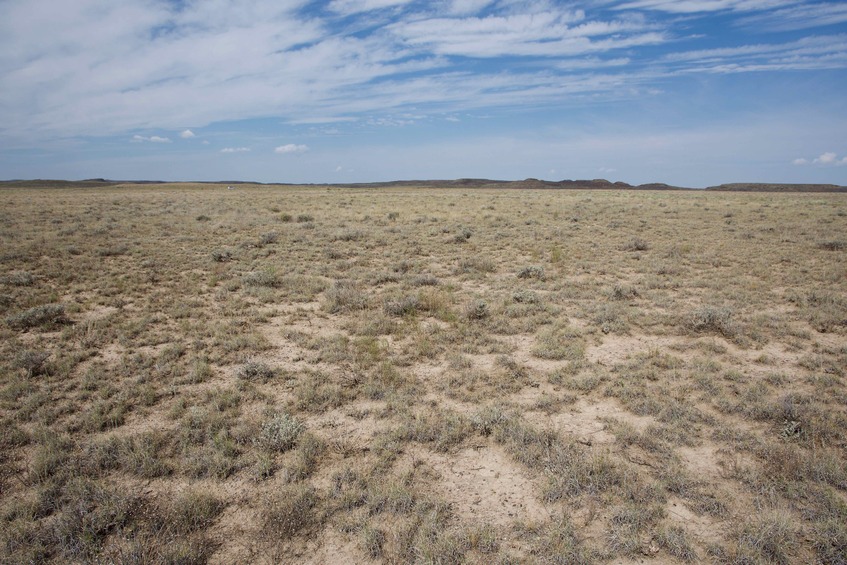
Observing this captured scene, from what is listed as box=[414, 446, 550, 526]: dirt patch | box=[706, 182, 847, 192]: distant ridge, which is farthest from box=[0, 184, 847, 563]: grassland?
box=[706, 182, 847, 192]: distant ridge

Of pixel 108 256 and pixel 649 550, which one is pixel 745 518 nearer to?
pixel 649 550

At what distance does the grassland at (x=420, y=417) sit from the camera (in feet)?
12.1

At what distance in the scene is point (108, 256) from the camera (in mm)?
14828

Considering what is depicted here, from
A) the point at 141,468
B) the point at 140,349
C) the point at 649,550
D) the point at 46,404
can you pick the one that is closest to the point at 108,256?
the point at 140,349

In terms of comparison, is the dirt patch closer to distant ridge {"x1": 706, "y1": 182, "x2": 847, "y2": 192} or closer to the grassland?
the grassland

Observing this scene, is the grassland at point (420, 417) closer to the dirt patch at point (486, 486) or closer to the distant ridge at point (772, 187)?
the dirt patch at point (486, 486)

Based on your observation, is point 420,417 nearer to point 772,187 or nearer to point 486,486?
point 486,486

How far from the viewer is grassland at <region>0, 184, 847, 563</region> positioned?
3.70 metres

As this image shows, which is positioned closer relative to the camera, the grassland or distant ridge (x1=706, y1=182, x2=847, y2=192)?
the grassland

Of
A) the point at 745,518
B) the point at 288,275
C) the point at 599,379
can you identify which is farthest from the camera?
the point at 288,275

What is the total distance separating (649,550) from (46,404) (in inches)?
296

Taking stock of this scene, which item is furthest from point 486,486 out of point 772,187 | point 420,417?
point 772,187

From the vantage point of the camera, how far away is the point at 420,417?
5484mm

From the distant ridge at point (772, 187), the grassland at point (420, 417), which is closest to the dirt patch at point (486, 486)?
the grassland at point (420, 417)
